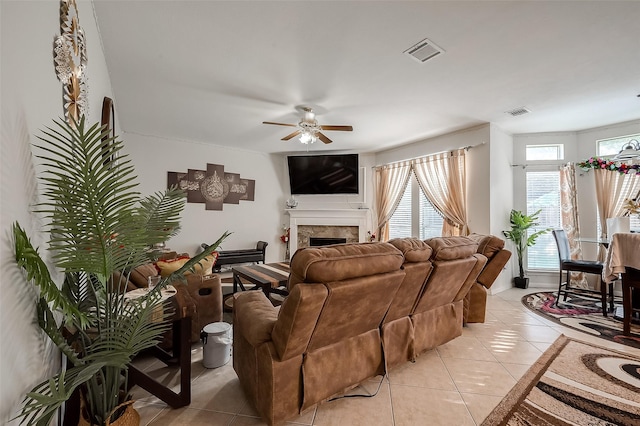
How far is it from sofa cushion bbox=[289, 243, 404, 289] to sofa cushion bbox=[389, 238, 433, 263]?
17 cm

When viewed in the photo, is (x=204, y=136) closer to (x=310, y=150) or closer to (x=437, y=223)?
(x=310, y=150)

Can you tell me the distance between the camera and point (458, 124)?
4.34 meters

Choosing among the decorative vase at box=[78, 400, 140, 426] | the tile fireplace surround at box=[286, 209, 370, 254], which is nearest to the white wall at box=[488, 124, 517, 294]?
the tile fireplace surround at box=[286, 209, 370, 254]

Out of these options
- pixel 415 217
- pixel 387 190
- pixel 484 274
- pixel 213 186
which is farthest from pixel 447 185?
pixel 213 186

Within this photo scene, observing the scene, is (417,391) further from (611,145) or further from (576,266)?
(611,145)

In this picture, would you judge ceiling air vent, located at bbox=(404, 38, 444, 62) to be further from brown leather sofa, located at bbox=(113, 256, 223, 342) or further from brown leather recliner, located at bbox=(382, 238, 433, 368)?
brown leather sofa, located at bbox=(113, 256, 223, 342)

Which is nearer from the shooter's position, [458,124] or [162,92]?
[162,92]

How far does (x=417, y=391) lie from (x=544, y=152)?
509 cm

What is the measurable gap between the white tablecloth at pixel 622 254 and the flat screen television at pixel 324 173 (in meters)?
4.10

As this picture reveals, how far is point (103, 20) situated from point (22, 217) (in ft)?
6.50

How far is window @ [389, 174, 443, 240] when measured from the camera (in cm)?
523

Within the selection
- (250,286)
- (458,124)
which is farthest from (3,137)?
(458,124)

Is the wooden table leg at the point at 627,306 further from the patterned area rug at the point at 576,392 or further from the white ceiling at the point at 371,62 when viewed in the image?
the white ceiling at the point at 371,62

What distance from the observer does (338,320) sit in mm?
1530
